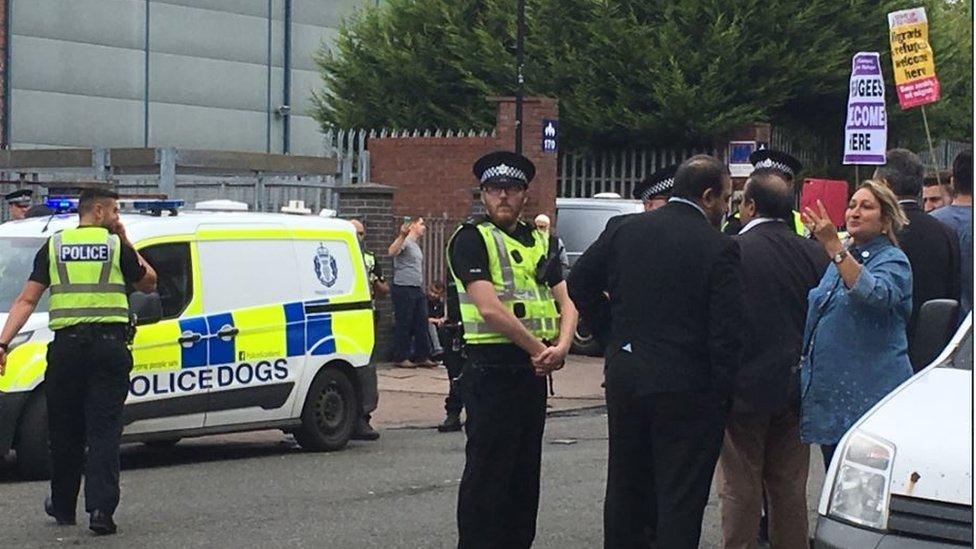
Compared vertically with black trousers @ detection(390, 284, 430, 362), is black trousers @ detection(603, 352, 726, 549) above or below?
above

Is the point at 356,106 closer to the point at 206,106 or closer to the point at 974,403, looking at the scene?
the point at 206,106

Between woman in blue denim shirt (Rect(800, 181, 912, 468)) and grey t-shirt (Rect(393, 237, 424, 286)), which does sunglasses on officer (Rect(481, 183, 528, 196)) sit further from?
grey t-shirt (Rect(393, 237, 424, 286))

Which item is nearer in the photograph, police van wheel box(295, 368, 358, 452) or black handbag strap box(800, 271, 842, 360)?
black handbag strap box(800, 271, 842, 360)

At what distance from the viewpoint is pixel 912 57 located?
17250 millimetres

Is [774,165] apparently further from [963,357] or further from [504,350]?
[963,357]

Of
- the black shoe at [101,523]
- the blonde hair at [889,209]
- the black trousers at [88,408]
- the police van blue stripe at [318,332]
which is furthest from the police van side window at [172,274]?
the blonde hair at [889,209]

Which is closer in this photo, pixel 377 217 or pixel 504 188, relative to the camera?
pixel 504 188

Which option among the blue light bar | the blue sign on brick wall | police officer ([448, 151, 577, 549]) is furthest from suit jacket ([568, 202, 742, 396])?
the blue sign on brick wall

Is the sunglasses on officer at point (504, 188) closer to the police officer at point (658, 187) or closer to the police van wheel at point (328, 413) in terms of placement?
the police officer at point (658, 187)

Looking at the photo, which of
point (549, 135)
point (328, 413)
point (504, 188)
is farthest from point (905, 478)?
Answer: point (549, 135)

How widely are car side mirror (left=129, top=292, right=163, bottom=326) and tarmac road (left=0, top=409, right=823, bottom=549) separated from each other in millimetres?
1027

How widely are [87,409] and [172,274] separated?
2.88m

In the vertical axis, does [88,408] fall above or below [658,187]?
below

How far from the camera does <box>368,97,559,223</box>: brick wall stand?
23.4 metres
